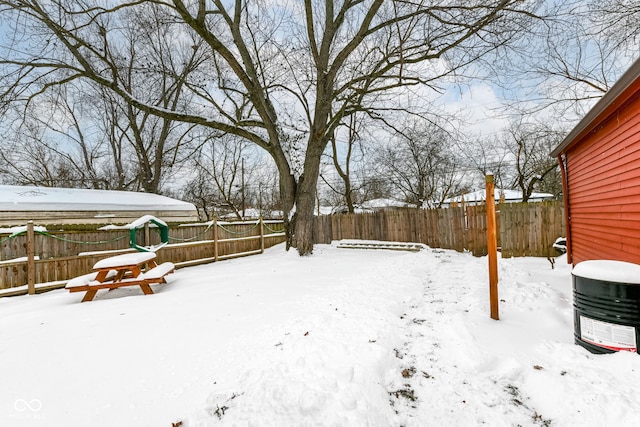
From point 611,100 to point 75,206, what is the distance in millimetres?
14440

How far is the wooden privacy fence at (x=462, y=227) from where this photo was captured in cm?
802

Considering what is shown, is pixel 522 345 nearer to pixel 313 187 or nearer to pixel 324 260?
pixel 324 260

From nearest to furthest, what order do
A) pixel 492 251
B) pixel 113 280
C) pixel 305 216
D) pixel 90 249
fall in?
pixel 492 251 → pixel 113 280 → pixel 90 249 → pixel 305 216

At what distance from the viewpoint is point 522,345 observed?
2748 mm

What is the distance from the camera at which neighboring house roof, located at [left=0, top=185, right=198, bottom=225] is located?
9273mm

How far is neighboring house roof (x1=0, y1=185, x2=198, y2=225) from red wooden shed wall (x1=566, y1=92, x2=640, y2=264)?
14375 mm

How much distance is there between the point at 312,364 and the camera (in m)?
2.40

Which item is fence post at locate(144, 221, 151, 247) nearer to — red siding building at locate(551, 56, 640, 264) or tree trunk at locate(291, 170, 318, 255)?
tree trunk at locate(291, 170, 318, 255)

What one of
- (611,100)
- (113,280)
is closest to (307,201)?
(113,280)

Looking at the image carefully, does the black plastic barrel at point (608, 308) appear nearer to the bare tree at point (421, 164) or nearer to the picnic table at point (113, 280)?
the picnic table at point (113, 280)

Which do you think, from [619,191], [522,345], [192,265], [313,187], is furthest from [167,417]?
[313,187]

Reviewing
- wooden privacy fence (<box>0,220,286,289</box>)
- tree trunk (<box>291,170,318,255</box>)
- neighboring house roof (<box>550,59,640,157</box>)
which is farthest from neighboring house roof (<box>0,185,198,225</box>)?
neighboring house roof (<box>550,59,640,157</box>)

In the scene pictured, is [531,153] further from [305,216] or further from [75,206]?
[75,206]

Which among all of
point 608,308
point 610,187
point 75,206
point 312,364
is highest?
point 75,206
